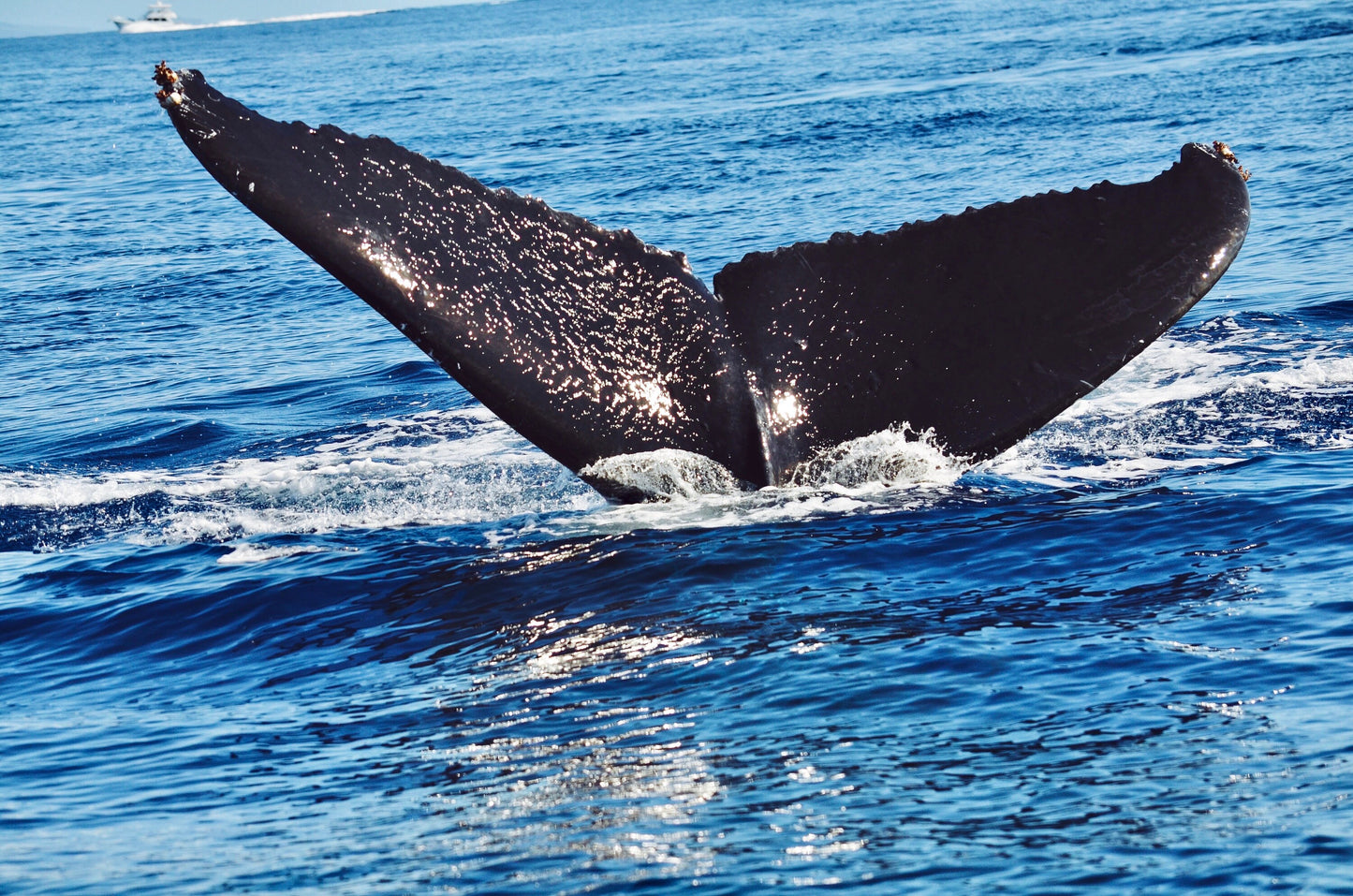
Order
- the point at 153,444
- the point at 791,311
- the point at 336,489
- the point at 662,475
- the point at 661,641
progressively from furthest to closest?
the point at 153,444 < the point at 336,489 < the point at 662,475 < the point at 791,311 < the point at 661,641

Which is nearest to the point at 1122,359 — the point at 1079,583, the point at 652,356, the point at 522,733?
the point at 1079,583

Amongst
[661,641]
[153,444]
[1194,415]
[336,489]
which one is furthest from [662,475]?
[153,444]

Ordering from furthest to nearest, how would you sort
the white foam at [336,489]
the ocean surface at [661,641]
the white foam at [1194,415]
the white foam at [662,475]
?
the white foam at [336,489] < the white foam at [1194,415] < the white foam at [662,475] < the ocean surface at [661,641]

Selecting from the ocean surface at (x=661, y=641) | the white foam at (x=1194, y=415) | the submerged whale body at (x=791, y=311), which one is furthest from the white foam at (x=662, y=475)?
the white foam at (x=1194, y=415)

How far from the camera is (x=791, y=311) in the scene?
6.55 metres

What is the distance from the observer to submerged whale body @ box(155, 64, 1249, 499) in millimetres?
5953

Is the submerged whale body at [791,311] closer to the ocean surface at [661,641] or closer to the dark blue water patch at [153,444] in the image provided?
the ocean surface at [661,641]

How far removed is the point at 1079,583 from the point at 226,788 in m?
3.47

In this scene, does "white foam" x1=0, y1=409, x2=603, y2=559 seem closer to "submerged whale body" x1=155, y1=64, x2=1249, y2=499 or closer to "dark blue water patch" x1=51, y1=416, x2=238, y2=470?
"dark blue water patch" x1=51, y1=416, x2=238, y2=470

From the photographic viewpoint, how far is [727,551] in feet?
23.7

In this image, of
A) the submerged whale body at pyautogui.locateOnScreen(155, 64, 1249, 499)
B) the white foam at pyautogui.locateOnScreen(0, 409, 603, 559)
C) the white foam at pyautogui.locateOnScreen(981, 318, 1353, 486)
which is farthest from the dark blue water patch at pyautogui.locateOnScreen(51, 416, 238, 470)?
the white foam at pyautogui.locateOnScreen(981, 318, 1353, 486)

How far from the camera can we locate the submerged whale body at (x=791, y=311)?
19.5 feet

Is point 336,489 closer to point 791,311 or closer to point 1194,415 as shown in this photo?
point 791,311

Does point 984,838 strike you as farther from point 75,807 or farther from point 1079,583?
point 75,807
